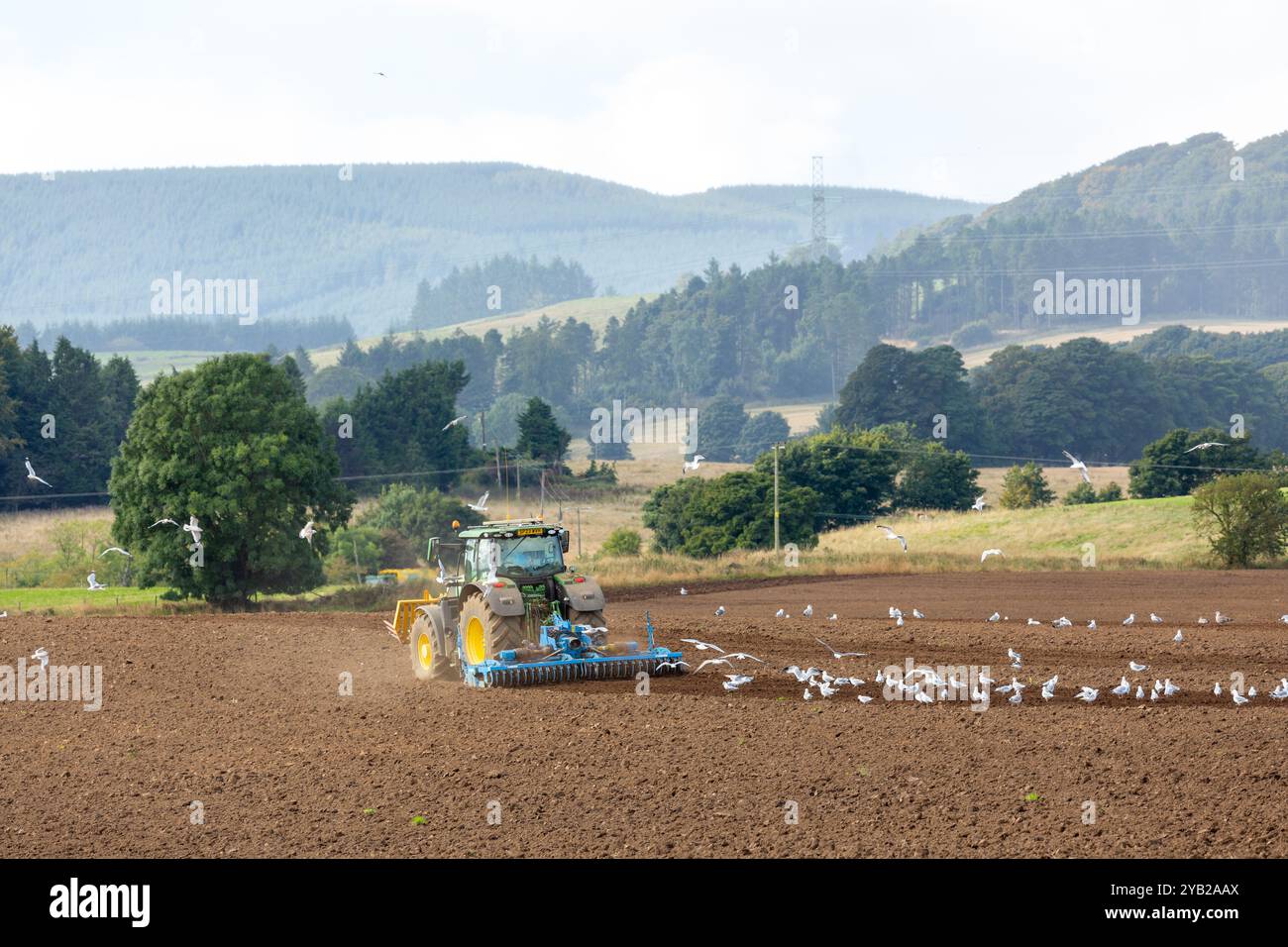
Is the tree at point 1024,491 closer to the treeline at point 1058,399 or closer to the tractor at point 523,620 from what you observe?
the treeline at point 1058,399

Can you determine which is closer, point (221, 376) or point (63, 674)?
point (63, 674)

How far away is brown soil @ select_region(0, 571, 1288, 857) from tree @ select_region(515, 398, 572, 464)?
70682 mm

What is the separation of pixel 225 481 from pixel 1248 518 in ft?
128

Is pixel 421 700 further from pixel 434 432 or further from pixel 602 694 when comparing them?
pixel 434 432

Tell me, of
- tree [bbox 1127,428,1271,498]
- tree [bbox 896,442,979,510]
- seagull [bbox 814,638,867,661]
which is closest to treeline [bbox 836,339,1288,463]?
tree [bbox 896,442,979,510]

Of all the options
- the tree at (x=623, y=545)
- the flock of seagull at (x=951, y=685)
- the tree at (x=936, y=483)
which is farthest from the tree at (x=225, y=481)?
the tree at (x=936, y=483)

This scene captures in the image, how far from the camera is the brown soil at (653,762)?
50.5 feet

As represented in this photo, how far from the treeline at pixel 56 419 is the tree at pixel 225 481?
52.3 m

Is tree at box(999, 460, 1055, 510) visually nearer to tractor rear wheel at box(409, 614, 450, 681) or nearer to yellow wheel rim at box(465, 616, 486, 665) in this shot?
tractor rear wheel at box(409, 614, 450, 681)

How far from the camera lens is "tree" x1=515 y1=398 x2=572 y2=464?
103250 mm

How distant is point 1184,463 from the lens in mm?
92250
